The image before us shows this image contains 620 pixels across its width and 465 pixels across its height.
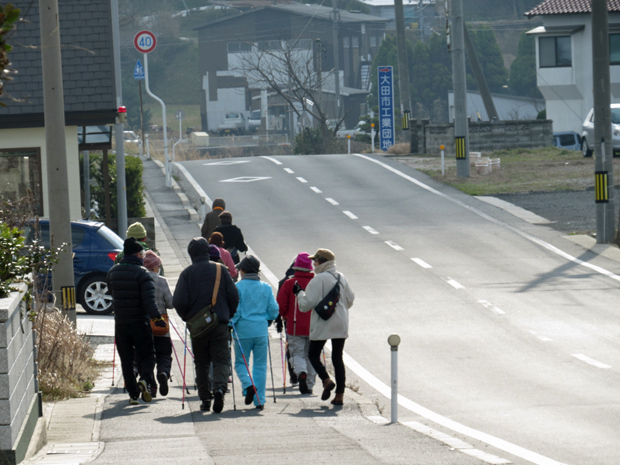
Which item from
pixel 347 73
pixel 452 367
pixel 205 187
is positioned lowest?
pixel 452 367

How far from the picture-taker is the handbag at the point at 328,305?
31.6 feet

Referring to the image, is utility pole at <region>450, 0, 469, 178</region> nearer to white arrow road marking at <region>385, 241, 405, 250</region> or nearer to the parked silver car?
the parked silver car

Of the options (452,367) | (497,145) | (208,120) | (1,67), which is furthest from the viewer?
(208,120)

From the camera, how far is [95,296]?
50.3 feet

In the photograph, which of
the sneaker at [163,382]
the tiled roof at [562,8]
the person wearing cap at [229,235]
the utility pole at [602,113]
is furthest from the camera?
the tiled roof at [562,8]

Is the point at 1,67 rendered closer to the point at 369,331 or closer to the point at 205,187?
the point at 369,331

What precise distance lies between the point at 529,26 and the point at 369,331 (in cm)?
7499

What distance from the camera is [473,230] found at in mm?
21781

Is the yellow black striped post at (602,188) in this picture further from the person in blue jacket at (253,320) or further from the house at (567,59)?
the house at (567,59)

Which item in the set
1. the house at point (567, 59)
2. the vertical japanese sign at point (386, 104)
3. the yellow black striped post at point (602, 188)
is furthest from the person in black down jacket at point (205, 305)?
the house at point (567, 59)

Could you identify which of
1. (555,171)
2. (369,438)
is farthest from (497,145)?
(369,438)

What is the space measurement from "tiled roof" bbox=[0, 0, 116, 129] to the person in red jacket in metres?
10.6

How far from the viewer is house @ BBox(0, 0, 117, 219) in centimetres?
1947

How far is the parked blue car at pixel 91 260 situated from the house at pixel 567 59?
121 feet
